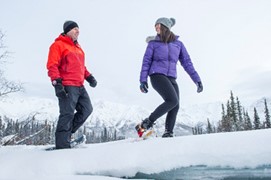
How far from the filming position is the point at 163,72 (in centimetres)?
461

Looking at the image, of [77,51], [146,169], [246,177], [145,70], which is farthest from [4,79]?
[246,177]

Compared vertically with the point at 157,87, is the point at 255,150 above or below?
below

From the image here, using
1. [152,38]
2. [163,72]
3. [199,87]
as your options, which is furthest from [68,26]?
[199,87]

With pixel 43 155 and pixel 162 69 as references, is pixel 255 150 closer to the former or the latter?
pixel 162 69

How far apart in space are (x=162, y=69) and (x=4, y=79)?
10465 mm

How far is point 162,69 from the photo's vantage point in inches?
182

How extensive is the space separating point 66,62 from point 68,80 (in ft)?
1.01

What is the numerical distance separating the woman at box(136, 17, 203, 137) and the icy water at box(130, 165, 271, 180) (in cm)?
128

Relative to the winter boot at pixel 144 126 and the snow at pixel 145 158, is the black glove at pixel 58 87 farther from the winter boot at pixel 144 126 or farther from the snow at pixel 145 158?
the winter boot at pixel 144 126

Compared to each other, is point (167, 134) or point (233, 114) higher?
point (233, 114)

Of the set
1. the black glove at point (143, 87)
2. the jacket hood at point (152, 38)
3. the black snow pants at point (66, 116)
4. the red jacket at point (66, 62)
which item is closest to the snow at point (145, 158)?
the black snow pants at point (66, 116)

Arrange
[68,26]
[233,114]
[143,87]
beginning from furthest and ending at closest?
[233,114] → [68,26] → [143,87]

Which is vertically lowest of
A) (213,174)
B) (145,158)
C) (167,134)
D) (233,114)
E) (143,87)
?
(213,174)

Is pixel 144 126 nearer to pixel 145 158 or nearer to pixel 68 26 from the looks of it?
pixel 145 158
